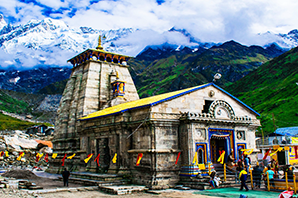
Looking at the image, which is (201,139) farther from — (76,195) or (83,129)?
(83,129)

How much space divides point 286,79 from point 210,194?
410 ft

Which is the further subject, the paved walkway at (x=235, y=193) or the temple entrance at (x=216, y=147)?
the temple entrance at (x=216, y=147)

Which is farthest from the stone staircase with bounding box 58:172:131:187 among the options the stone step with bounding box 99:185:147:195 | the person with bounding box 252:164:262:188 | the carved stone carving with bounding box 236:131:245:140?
the carved stone carving with bounding box 236:131:245:140

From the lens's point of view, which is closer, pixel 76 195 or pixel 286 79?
pixel 76 195

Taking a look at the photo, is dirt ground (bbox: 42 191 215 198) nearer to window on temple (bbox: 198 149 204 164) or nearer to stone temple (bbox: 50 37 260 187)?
stone temple (bbox: 50 37 260 187)

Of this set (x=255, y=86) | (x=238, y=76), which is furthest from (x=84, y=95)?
(x=238, y=76)

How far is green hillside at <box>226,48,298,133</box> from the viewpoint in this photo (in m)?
85.7

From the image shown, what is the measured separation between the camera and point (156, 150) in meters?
22.2

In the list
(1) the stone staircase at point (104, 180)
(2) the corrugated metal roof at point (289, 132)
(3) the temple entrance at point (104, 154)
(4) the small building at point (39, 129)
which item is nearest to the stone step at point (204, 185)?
(1) the stone staircase at point (104, 180)

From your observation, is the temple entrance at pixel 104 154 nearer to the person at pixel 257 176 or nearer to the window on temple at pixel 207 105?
the window on temple at pixel 207 105

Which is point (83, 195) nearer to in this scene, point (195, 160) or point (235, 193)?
point (195, 160)

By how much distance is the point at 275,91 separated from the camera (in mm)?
119438

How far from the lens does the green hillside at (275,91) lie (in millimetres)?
85688

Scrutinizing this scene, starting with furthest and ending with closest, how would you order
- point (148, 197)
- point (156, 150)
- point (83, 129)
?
point (83, 129)
point (156, 150)
point (148, 197)
